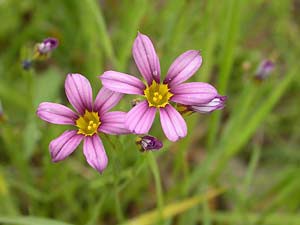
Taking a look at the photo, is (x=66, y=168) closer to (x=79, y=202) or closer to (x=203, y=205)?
(x=79, y=202)

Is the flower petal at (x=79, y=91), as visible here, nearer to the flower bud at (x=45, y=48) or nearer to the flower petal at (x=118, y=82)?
the flower petal at (x=118, y=82)

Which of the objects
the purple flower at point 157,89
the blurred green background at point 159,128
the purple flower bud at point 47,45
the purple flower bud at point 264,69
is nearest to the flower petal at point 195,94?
the purple flower at point 157,89

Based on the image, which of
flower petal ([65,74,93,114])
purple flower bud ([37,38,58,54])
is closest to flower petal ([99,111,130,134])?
flower petal ([65,74,93,114])

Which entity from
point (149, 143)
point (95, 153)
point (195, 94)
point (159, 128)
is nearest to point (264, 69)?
point (159, 128)

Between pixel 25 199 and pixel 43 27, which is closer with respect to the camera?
pixel 25 199

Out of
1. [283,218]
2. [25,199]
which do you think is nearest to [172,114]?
[283,218]

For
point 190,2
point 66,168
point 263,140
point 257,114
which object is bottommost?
point 66,168

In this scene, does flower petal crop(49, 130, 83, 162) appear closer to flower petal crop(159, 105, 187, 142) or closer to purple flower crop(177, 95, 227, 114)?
flower petal crop(159, 105, 187, 142)
